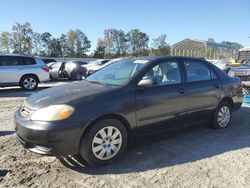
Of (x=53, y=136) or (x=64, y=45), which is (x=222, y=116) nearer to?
(x=53, y=136)

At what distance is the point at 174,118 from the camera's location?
194 inches

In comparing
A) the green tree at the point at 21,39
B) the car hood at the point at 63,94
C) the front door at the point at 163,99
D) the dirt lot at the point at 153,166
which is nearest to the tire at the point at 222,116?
the dirt lot at the point at 153,166

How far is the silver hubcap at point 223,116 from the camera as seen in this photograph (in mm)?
5918

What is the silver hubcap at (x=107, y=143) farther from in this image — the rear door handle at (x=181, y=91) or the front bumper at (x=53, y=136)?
the rear door handle at (x=181, y=91)

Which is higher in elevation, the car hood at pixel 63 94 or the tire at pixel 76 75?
the car hood at pixel 63 94

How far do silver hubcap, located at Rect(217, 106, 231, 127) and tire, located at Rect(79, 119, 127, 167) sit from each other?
2612mm

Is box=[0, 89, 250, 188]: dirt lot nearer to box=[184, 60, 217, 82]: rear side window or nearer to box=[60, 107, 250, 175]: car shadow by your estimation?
box=[60, 107, 250, 175]: car shadow

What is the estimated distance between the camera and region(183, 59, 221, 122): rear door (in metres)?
5.24

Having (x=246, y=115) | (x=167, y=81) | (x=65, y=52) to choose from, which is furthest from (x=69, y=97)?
(x=65, y=52)

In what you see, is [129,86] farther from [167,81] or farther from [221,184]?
[221,184]

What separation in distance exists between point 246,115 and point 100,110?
486 cm

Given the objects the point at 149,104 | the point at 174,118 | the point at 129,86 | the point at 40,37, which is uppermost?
the point at 40,37

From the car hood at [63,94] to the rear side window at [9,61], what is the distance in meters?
8.66

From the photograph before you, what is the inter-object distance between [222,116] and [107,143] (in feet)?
9.82
